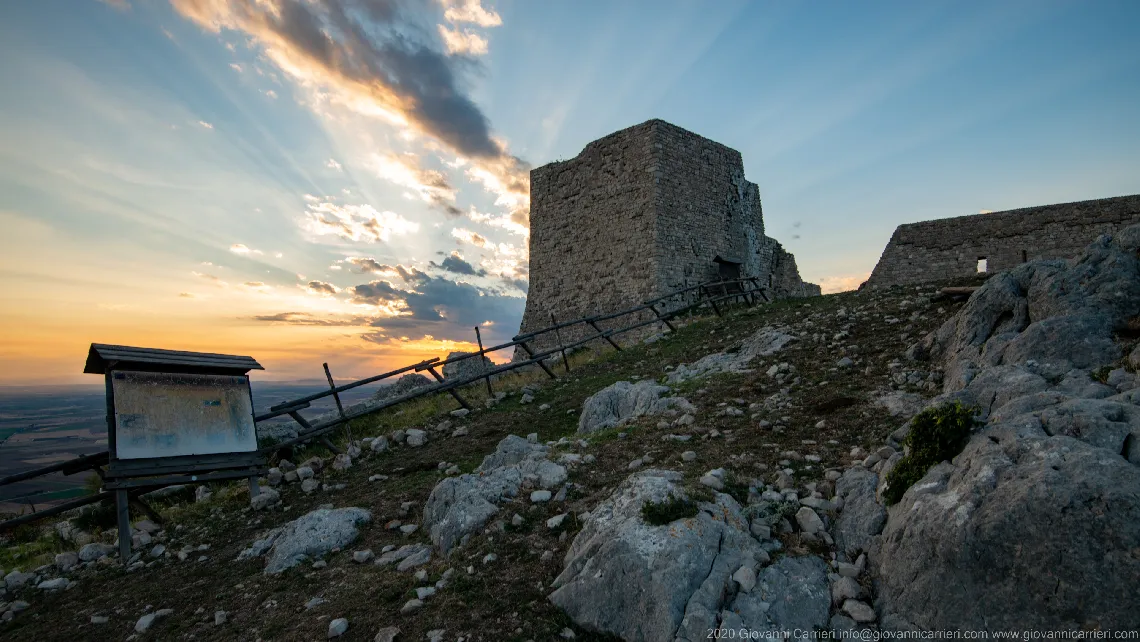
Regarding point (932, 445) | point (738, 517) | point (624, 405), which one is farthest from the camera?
point (624, 405)

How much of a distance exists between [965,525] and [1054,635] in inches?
25.5

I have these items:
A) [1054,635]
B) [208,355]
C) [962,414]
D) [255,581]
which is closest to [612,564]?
[1054,635]

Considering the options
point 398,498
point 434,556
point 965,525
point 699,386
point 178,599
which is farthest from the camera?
point 699,386

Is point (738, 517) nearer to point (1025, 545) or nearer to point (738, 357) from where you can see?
point (1025, 545)

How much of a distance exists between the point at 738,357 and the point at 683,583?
7312mm

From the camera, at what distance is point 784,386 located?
8305mm

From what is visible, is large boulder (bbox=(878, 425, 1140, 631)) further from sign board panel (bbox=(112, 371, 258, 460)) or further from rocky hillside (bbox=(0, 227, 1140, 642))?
sign board panel (bbox=(112, 371, 258, 460))

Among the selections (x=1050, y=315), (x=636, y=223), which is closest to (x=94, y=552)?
(x=1050, y=315)

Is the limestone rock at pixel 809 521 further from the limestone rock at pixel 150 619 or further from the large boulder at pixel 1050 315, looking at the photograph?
the limestone rock at pixel 150 619

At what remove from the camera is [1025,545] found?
10.3ft

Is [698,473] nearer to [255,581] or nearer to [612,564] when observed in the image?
[612,564]

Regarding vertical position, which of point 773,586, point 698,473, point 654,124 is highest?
point 654,124

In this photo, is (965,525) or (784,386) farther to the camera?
(784,386)

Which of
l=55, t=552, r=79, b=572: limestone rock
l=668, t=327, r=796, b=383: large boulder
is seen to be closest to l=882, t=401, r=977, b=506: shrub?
l=668, t=327, r=796, b=383: large boulder
